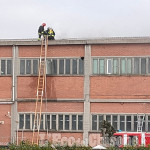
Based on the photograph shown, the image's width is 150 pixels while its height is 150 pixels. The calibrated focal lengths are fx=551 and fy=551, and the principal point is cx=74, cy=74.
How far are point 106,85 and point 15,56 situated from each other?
7156 mm

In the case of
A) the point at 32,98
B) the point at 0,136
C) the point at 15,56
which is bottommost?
the point at 0,136

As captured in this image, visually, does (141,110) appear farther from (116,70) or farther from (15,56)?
(15,56)

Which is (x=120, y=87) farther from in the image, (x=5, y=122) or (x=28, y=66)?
(x=5, y=122)

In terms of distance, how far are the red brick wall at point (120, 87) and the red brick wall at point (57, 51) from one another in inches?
90.7

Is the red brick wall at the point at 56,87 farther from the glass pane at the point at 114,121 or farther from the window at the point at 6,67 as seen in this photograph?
the glass pane at the point at 114,121

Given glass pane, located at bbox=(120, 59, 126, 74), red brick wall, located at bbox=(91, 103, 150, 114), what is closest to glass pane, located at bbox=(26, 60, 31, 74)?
red brick wall, located at bbox=(91, 103, 150, 114)

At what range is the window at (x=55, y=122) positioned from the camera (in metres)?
40.0

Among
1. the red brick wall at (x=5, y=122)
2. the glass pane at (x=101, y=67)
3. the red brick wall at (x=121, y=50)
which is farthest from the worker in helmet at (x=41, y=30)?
the red brick wall at (x=5, y=122)

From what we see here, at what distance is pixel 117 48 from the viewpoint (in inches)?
1567

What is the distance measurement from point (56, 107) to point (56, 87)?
4.80ft

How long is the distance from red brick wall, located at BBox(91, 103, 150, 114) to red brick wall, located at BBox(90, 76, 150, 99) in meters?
0.51

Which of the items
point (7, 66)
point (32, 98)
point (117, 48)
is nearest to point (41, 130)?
point (32, 98)

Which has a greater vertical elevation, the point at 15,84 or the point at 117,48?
the point at 117,48

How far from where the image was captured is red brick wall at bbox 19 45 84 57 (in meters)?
40.4
